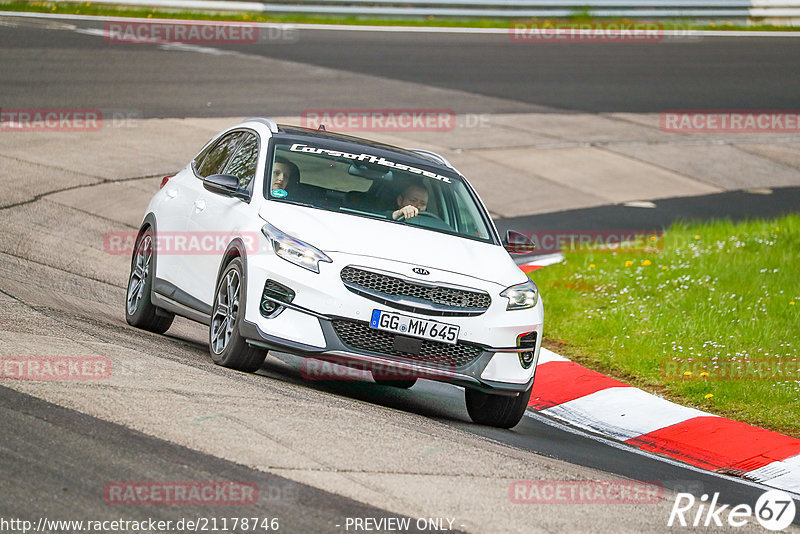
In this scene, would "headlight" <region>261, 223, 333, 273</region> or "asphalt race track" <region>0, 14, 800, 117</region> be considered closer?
"headlight" <region>261, 223, 333, 273</region>

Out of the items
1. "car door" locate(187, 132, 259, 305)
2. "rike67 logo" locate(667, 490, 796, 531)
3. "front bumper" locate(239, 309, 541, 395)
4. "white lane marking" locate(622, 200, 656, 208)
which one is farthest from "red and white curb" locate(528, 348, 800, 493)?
"white lane marking" locate(622, 200, 656, 208)

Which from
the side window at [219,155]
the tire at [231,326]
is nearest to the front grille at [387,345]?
the tire at [231,326]

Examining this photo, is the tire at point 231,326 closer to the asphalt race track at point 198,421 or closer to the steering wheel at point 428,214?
the asphalt race track at point 198,421

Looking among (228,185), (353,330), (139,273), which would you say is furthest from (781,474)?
(139,273)

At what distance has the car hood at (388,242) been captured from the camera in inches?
307

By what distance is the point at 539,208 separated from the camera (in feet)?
56.1

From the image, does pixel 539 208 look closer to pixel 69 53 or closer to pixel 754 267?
pixel 754 267

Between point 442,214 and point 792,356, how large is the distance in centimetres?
330

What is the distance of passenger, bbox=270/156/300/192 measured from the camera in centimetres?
862

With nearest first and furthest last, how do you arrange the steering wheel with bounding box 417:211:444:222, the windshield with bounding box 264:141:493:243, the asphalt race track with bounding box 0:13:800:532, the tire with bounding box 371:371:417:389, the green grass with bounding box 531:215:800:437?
the asphalt race track with bounding box 0:13:800:532 → the windshield with bounding box 264:141:493:243 → the steering wheel with bounding box 417:211:444:222 → the tire with bounding box 371:371:417:389 → the green grass with bounding box 531:215:800:437

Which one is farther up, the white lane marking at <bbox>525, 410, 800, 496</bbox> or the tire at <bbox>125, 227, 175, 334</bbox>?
the tire at <bbox>125, 227, 175, 334</bbox>

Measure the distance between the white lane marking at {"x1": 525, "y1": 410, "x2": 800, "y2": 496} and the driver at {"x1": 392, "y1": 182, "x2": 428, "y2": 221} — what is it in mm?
1788

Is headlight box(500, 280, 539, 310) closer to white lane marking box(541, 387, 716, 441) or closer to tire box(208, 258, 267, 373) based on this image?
white lane marking box(541, 387, 716, 441)

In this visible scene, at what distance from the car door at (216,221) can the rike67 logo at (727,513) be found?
3.36m
